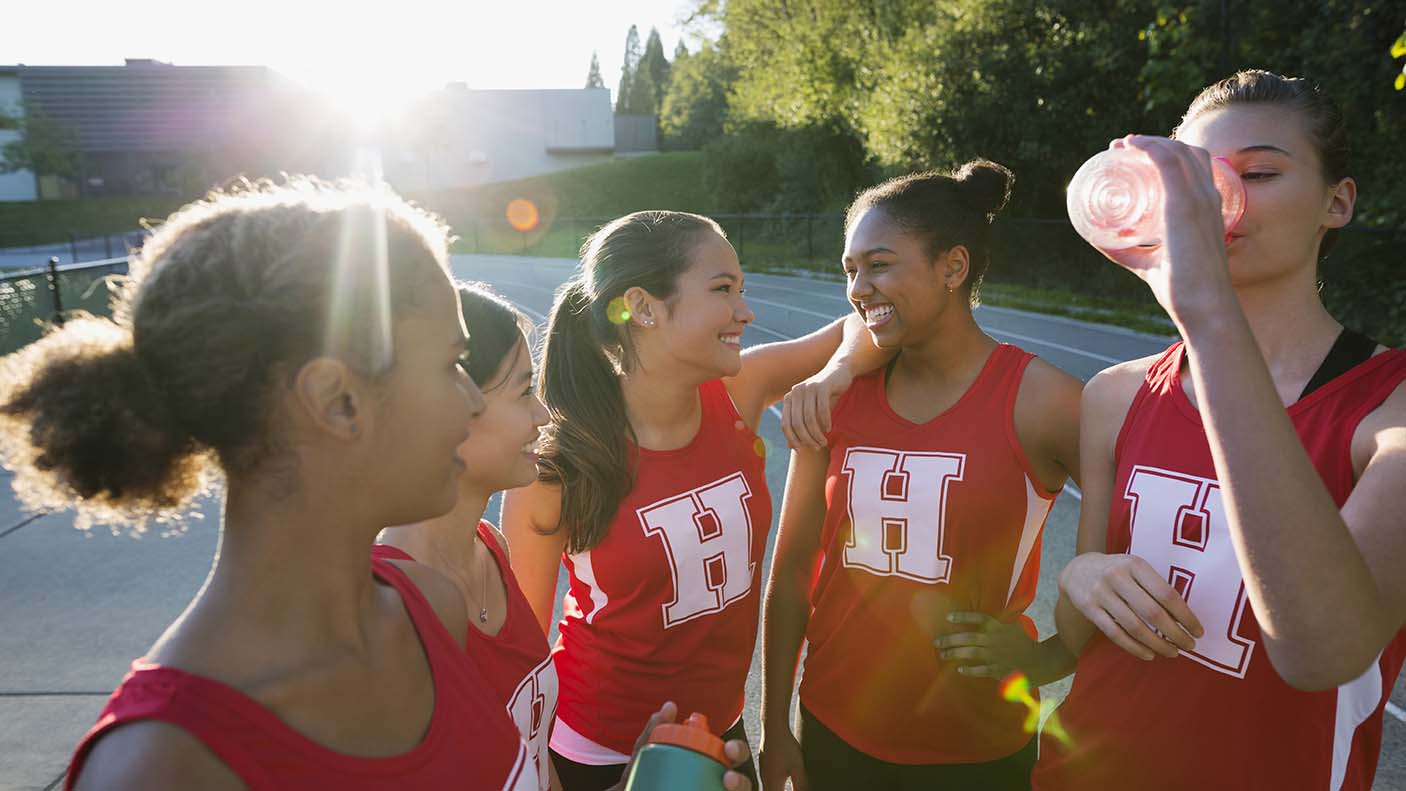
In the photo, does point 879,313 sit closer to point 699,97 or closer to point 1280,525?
point 1280,525

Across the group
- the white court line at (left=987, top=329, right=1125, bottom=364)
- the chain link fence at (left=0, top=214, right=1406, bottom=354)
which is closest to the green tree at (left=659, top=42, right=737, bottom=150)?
the chain link fence at (left=0, top=214, right=1406, bottom=354)

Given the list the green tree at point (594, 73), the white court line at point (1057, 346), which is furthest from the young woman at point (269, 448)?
the green tree at point (594, 73)

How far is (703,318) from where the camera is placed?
3004 mm

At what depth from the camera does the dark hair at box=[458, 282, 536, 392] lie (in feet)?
7.50

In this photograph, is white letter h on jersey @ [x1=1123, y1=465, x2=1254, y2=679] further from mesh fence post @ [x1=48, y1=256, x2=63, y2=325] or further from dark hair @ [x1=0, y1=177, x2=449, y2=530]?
mesh fence post @ [x1=48, y1=256, x2=63, y2=325]

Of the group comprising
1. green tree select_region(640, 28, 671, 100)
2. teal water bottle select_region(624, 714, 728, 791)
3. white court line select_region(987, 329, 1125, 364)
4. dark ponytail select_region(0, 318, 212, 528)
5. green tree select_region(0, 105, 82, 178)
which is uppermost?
green tree select_region(640, 28, 671, 100)

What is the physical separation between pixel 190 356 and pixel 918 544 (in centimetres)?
199

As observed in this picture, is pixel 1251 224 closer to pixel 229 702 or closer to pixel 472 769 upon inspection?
pixel 472 769

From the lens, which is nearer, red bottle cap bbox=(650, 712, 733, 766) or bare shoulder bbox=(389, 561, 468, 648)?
red bottle cap bbox=(650, 712, 733, 766)

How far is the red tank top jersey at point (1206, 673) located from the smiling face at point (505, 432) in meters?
1.39

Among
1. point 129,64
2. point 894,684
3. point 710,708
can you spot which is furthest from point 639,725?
point 129,64

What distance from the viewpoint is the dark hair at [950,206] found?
9.60 feet

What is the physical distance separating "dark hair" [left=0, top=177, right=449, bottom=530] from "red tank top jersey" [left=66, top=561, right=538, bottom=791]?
27 cm

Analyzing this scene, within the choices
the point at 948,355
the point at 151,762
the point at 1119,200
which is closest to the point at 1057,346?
the point at 948,355
